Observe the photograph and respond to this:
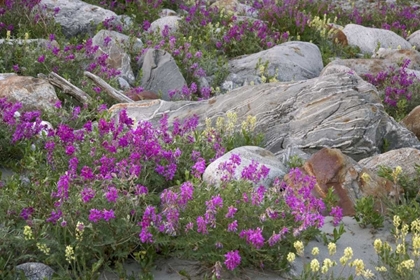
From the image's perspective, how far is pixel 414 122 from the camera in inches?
399

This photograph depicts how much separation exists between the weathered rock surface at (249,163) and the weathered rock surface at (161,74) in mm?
3807

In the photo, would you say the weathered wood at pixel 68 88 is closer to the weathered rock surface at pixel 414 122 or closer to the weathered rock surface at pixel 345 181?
the weathered rock surface at pixel 345 181

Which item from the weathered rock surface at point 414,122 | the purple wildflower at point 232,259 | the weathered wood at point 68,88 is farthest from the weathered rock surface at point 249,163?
the weathered rock surface at point 414,122

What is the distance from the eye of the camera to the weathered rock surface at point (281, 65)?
40.6ft

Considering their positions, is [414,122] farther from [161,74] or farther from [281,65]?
[161,74]

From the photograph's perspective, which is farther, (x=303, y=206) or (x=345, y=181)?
(x=345, y=181)

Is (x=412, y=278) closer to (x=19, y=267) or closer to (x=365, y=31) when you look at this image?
(x=19, y=267)

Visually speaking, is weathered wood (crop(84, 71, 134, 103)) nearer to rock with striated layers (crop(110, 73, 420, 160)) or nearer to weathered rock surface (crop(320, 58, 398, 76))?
rock with striated layers (crop(110, 73, 420, 160))

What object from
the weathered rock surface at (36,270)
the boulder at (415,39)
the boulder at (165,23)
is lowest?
the boulder at (415,39)

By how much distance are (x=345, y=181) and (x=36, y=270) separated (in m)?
3.40

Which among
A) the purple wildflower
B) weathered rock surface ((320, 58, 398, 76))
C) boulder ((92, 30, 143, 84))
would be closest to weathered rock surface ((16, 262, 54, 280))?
the purple wildflower

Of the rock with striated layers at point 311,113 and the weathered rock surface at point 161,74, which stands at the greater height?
the rock with striated layers at point 311,113

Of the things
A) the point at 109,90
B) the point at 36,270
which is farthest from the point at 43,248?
the point at 109,90

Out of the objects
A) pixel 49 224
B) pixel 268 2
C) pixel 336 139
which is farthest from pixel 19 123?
pixel 268 2
